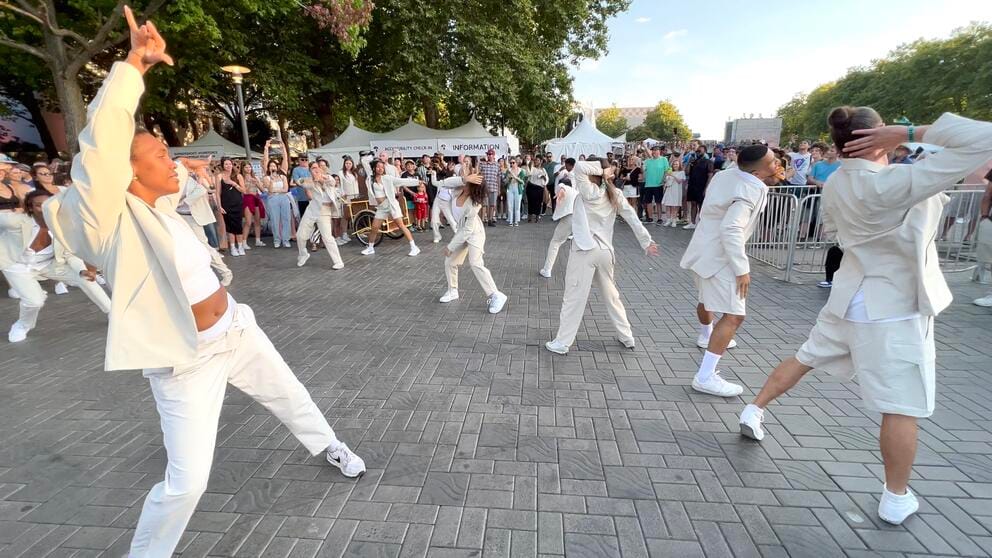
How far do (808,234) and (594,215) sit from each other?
554cm

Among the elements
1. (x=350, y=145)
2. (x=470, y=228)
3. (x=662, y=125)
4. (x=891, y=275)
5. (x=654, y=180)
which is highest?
(x=662, y=125)

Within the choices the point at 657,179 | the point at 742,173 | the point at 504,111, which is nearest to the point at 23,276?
the point at 742,173

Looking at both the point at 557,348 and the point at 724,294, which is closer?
the point at 724,294

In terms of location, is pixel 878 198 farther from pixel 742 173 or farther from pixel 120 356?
pixel 120 356

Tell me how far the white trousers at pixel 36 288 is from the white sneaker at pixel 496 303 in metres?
4.42

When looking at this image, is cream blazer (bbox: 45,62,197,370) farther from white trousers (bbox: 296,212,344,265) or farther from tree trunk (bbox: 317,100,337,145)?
tree trunk (bbox: 317,100,337,145)

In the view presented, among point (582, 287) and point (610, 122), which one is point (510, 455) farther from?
point (610, 122)

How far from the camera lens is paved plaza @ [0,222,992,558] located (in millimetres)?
2395

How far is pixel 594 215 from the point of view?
4.54 metres

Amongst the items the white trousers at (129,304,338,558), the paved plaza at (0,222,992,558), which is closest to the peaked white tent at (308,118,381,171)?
the paved plaza at (0,222,992,558)

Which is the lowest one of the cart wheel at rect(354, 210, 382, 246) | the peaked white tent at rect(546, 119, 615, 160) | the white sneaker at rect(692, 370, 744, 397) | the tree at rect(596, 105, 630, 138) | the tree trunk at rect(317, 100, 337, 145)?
the white sneaker at rect(692, 370, 744, 397)

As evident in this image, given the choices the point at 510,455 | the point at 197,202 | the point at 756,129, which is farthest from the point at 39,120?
the point at 756,129

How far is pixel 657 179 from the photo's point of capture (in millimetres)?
13445

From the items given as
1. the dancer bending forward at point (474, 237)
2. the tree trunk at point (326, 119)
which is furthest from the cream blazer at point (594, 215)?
the tree trunk at point (326, 119)
